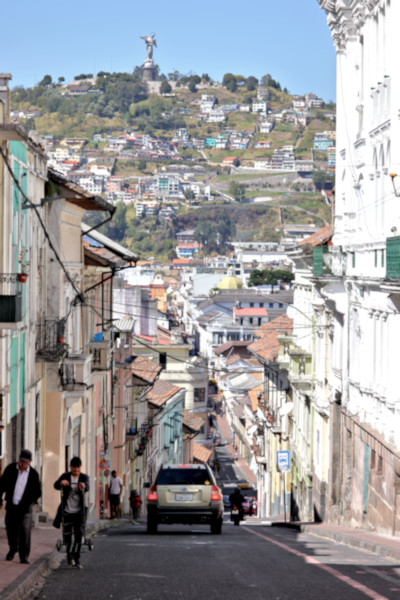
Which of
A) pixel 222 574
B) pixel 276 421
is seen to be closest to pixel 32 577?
pixel 222 574

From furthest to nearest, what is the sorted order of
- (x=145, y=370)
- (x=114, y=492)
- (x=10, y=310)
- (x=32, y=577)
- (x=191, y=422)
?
(x=191, y=422)
(x=145, y=370)
(x=114, y=492)
(x=10, y=310)
(x=32, y=577)

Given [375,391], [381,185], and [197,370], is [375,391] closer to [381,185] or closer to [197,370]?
[381,185]

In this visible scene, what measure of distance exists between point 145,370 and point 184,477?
96.8ft

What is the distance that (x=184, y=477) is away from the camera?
21906mm

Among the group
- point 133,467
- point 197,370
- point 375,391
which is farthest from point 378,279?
point 197,370

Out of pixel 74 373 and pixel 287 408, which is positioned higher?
pixel 74 373

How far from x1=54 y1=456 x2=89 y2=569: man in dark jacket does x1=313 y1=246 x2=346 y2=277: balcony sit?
19.0 metres

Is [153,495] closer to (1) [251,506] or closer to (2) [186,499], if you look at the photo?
(2) [186,499]

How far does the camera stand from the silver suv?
21.6 metres

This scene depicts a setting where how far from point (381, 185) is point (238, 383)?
3484 inches

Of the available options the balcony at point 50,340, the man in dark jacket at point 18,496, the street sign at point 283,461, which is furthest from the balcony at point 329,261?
the man in dark jacket at point 18,496

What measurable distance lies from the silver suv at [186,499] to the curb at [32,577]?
23.2 feet

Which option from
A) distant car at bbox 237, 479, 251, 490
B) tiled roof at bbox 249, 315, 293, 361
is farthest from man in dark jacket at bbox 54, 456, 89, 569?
distant car at bbox 237, 479, 251, 490

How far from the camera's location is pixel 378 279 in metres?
25.3
